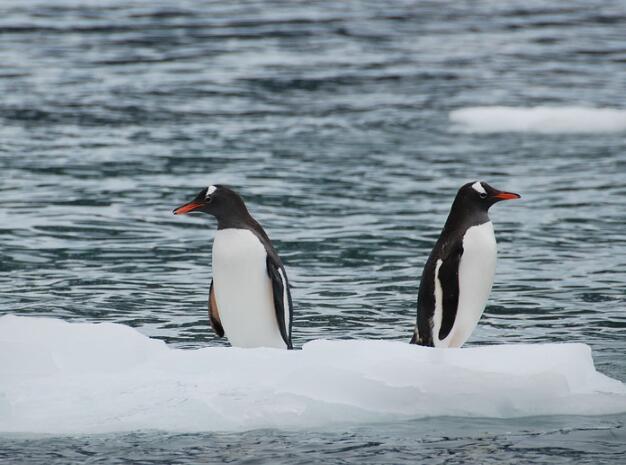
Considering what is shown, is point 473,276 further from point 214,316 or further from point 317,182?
point 317,182

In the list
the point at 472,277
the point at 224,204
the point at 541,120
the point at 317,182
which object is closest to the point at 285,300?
the point at 224,204

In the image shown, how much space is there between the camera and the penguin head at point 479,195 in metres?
7.34

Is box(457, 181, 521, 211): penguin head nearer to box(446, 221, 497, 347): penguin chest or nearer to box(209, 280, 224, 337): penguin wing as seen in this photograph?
box(446, 221, 497, 347): penguin chest

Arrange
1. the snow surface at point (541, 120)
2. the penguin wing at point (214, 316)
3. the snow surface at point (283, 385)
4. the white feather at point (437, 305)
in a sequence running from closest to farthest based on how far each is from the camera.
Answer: the snow surface at point (283, 385)
the white feather at point (437, 305)
the penguin wing at point (214, 316)
the snow surface at point (541, 120)

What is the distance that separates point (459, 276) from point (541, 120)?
29.4 feet

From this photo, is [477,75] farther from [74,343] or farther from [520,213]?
[74,343]

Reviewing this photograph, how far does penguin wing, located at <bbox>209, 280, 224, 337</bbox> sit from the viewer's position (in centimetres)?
759

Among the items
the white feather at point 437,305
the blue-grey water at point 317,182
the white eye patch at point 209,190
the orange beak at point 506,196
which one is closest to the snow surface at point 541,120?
the blue-grey water at point 317,182

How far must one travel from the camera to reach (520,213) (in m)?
11.8

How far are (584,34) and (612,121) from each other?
10114 millimetres

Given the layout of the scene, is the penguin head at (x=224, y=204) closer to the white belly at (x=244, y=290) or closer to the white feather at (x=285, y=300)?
the white belly at (x=244, y=290)

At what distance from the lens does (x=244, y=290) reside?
23.8ft

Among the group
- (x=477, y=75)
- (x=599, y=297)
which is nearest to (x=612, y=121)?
(x=477, y=75)

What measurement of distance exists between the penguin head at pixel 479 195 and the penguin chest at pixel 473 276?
12 cm
